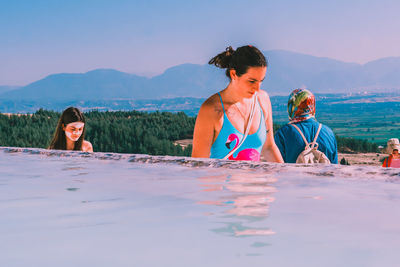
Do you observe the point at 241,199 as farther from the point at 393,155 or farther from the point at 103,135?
the point at 103,135

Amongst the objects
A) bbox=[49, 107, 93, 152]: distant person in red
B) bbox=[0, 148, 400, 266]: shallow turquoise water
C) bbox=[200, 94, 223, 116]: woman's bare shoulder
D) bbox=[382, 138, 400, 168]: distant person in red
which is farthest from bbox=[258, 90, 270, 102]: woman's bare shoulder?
bbox=[49, 107, 93, 152]: distant person in red

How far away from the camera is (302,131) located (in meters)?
5.95

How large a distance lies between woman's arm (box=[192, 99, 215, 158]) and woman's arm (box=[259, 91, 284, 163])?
570mm

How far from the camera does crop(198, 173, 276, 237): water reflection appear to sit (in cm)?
352

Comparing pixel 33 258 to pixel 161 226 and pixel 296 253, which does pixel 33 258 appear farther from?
pixel 296 253

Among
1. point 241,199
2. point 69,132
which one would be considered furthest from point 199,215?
point 69,132

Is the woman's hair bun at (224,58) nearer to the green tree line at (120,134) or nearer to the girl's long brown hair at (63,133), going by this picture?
the girl's long brown hair at (63,133)

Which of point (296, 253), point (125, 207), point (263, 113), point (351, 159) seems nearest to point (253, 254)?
point (296, 253)

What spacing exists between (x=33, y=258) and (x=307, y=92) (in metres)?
3.69

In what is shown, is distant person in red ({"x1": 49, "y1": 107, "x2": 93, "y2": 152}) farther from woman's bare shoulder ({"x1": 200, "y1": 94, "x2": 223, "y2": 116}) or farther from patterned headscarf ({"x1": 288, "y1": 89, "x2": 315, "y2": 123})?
woman's bare shoulder ({"x1": 200, "y1": 94, "x2": 223, "y2": 116})

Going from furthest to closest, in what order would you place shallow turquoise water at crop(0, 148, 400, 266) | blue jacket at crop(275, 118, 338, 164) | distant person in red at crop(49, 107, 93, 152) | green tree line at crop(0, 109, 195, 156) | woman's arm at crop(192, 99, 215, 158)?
green tree line at crop(0, 109, 195, 156) → distant person in red at crop(49, 107, 93, 152) → blue jacket at crop(275, 118, 338, 164) → woman's arm at crop(192, 99, 215, 158) → shallow turquoise water at crop(0, 148, 400, 266)

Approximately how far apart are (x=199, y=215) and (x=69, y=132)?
13.5 feet

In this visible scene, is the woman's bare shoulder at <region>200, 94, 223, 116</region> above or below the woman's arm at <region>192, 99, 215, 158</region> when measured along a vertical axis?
above

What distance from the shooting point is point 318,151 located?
5777mm
